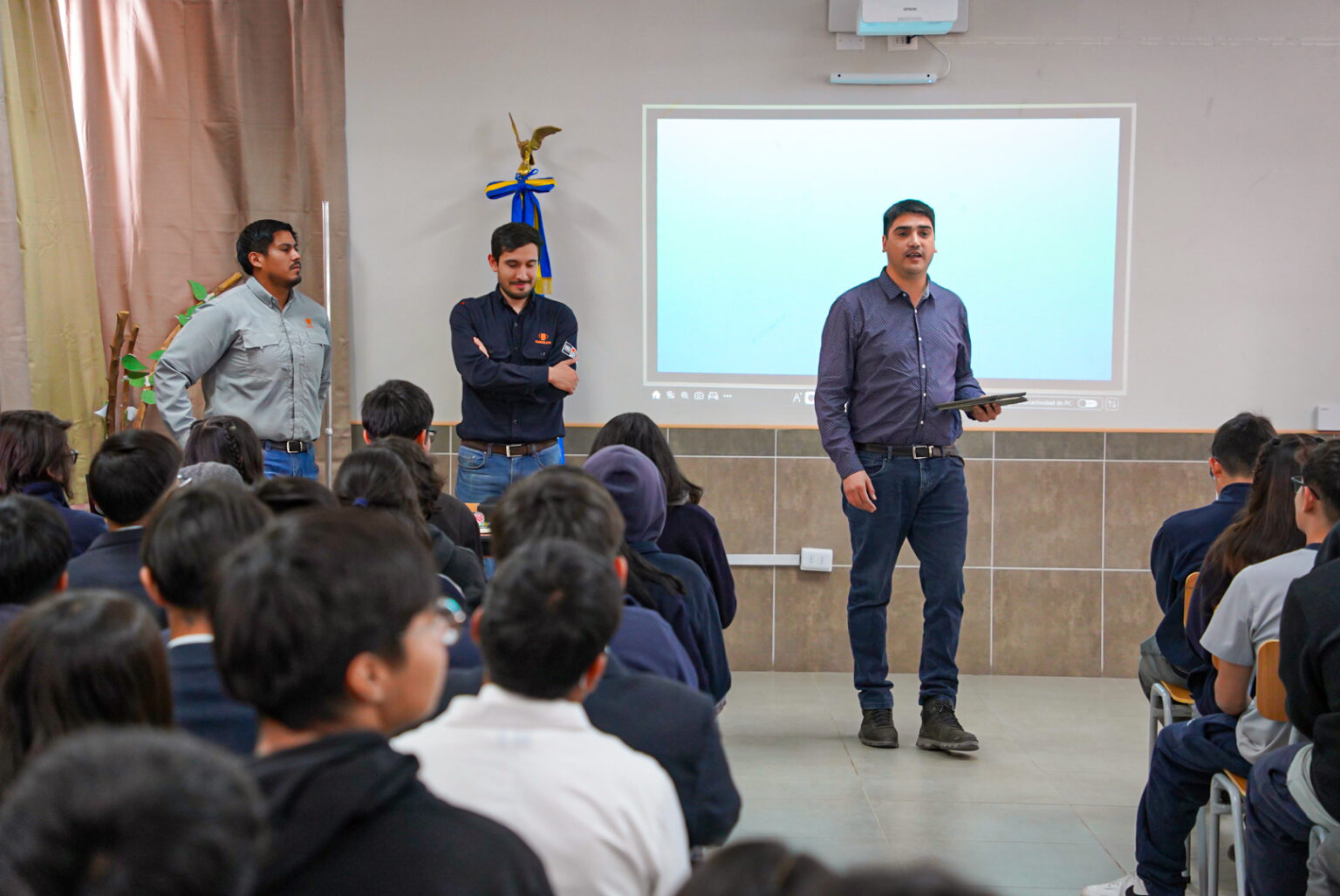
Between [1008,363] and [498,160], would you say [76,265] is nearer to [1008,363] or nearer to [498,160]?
[498,160]

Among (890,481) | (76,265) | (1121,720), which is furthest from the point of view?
(76,265)

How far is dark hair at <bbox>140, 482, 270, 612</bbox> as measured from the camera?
1524 millimetres

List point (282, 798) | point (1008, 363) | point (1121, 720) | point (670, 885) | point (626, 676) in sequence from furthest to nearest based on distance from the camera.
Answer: point (1008, 363) < point (1121, 720) < point (626, 676) < point (670, 885) < point (282, 798)

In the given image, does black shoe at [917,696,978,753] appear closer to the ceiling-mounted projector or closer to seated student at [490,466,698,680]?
seated student at [490,466,698,680]

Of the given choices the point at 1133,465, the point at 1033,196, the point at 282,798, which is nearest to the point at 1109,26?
the point at 1033,196

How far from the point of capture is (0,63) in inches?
159

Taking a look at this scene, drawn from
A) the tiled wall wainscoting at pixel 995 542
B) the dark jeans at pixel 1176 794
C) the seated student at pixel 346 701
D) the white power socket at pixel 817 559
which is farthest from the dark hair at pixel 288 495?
the white power socket at pixel 817 559

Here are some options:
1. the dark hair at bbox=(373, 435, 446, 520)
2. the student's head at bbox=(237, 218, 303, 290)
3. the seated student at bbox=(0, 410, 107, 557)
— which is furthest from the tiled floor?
the student's head at bbox=(237, 218, 303, 290)

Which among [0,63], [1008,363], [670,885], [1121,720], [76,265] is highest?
[0,63]

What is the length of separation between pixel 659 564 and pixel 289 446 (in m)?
2.09

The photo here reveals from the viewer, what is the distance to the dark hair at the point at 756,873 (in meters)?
0.58

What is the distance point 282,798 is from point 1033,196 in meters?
4.39

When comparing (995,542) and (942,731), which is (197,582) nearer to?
(942,731)

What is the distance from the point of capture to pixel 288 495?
2.07 m
